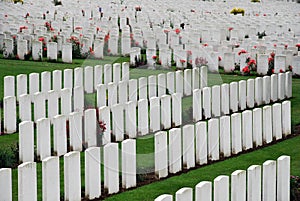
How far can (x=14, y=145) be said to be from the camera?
31.3 ft

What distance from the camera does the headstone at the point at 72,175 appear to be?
7.26 meters

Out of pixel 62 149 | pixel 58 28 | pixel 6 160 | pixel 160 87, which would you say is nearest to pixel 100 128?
pixel 62 149

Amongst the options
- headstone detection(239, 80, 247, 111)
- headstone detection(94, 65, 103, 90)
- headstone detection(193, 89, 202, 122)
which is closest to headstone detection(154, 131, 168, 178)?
headstone detection(193, 89, 202, 122)

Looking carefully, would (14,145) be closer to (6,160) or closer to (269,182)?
(6,160)

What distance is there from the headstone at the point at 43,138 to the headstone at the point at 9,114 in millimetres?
1292

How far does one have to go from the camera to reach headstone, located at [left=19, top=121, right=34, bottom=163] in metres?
8.52

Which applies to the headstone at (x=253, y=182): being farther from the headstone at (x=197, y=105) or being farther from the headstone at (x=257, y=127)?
the headstone at (x=197, y=105)

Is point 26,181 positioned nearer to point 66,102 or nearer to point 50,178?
point 50,178

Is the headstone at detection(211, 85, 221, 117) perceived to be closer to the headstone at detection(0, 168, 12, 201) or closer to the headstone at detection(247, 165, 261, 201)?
the headstone at detection(247, 165, 261, 201)

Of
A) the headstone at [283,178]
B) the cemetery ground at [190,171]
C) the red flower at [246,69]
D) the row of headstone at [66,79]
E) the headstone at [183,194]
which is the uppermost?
the row of headstone at [66,79]

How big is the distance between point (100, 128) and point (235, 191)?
10.6ft

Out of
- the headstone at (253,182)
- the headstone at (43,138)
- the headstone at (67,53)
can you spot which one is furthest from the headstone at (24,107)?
the headstone at (67,53)

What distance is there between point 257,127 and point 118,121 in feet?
5.56

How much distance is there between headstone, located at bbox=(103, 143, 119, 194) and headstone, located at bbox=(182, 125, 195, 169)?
3.22ft
